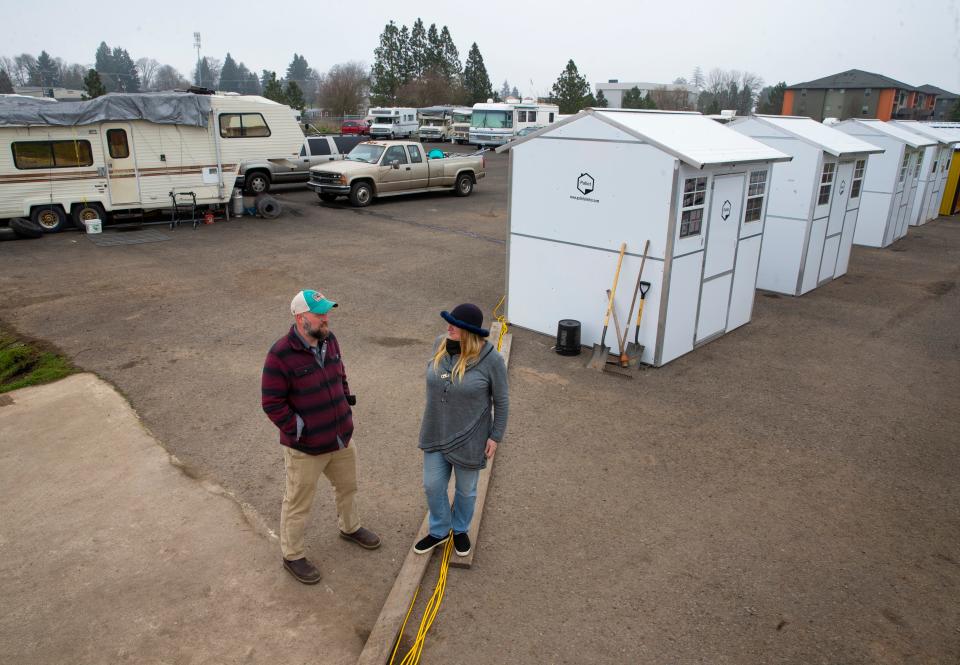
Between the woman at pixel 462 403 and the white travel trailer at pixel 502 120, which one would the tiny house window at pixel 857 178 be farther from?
the white travel trailer at pixel 502 120

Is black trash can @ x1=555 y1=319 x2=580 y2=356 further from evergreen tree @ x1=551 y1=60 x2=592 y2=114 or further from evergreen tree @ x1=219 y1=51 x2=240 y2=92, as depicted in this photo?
evergreen tree @ x1=219 y1=51 x2=240 y2=92

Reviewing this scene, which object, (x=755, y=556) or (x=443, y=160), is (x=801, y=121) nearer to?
(x=755, y=556)

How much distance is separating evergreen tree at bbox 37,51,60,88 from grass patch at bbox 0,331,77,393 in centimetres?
9734

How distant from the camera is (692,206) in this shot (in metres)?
7.99

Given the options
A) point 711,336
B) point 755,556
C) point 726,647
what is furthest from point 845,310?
point 726,647

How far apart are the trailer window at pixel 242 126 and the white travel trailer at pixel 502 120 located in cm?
2030

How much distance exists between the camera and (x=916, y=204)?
19500 mm

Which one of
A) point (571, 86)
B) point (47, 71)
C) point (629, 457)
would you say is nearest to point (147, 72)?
point (47, 71)

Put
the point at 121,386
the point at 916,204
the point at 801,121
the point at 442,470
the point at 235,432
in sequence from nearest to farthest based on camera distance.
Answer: the point at 442,470 < the point at 235,432 < the point at 121,386 < the point at 801,121 < the point at 916,204

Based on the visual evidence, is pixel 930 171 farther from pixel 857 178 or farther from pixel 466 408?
pixel 466 408

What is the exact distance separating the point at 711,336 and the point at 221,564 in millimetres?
7206

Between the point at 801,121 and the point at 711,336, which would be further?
the point at 801,121

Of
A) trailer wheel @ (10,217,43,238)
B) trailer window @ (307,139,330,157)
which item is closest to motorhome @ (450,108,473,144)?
trailer window @ (307,139,330,157)

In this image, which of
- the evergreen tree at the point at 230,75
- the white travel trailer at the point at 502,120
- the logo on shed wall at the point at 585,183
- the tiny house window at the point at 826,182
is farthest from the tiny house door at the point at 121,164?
the evergreen tree at the point at 230,75
